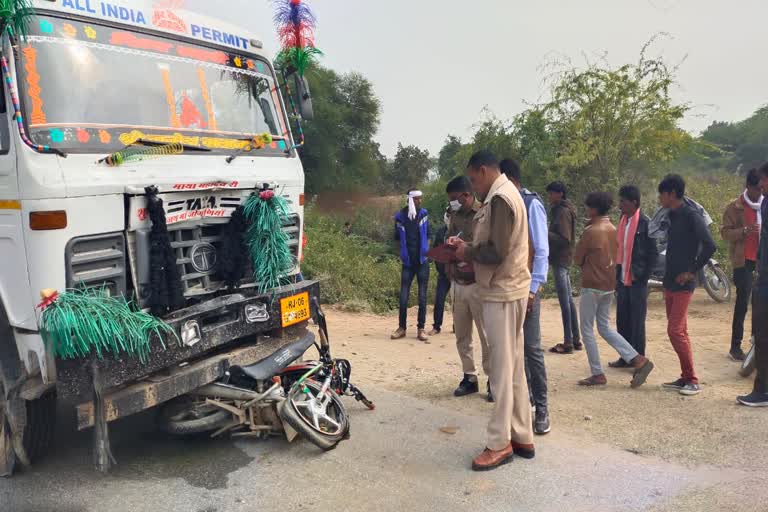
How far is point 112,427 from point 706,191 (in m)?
11.4

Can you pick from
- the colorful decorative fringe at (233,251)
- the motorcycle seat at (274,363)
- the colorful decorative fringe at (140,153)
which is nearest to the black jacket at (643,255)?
the motorcycle seat at (274,363)

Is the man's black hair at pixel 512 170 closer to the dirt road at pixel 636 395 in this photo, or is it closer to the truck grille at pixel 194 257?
the dirt road at pixel 636 395

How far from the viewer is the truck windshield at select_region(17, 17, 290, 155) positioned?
3.60 metres

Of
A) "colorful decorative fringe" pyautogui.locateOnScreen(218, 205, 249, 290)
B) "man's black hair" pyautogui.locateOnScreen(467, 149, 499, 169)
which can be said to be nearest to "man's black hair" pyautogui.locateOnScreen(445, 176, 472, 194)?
"man's black hair" pyautogui.locateOnScreen(467, 149, 499, 169)

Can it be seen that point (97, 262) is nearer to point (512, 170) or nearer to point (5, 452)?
point (5, 452)

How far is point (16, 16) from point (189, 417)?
2.56 meters

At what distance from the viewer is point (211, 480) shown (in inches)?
149

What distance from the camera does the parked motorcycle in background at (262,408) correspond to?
401 centimetres

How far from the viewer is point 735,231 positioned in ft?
20.9

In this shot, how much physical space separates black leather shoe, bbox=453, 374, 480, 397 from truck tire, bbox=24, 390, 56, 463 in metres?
3.02

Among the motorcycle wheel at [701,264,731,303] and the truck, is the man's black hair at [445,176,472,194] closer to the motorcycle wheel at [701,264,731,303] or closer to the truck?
the truck

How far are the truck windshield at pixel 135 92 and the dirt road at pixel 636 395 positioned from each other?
256 cm

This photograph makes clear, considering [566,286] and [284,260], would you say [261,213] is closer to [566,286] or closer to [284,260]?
[284,260]

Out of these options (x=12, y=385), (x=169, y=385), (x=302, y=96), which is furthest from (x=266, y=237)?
(x=12, y=385)
